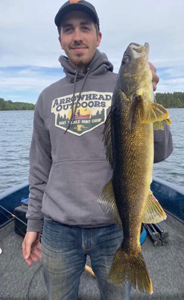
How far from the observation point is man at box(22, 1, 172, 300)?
213cm

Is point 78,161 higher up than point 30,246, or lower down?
higher up

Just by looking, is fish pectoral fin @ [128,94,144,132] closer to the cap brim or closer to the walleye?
the walleye

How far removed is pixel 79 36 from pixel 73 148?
89 cm

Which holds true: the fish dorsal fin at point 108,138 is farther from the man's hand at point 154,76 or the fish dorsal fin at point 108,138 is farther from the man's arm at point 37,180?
the man's arm at point 37,180

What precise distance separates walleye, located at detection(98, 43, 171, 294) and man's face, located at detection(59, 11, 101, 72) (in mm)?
394

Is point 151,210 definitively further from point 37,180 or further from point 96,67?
point 96,67

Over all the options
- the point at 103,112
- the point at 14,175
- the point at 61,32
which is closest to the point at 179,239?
the point at 103,112

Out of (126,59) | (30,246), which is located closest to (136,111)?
(126,59)

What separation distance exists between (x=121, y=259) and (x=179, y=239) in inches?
116

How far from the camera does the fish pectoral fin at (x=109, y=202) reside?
6.66 feet

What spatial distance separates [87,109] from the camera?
2.29m

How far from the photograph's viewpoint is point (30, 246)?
2455mm

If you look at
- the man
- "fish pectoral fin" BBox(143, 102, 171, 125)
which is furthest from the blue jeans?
"fish pectoral fin" BBox(143, 102, 171, 125)

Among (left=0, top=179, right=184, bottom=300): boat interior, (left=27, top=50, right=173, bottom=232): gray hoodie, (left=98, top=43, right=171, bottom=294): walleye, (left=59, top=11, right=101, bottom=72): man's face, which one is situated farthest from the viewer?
(left=0, top=179, right=184, bottom=300): boat interior
